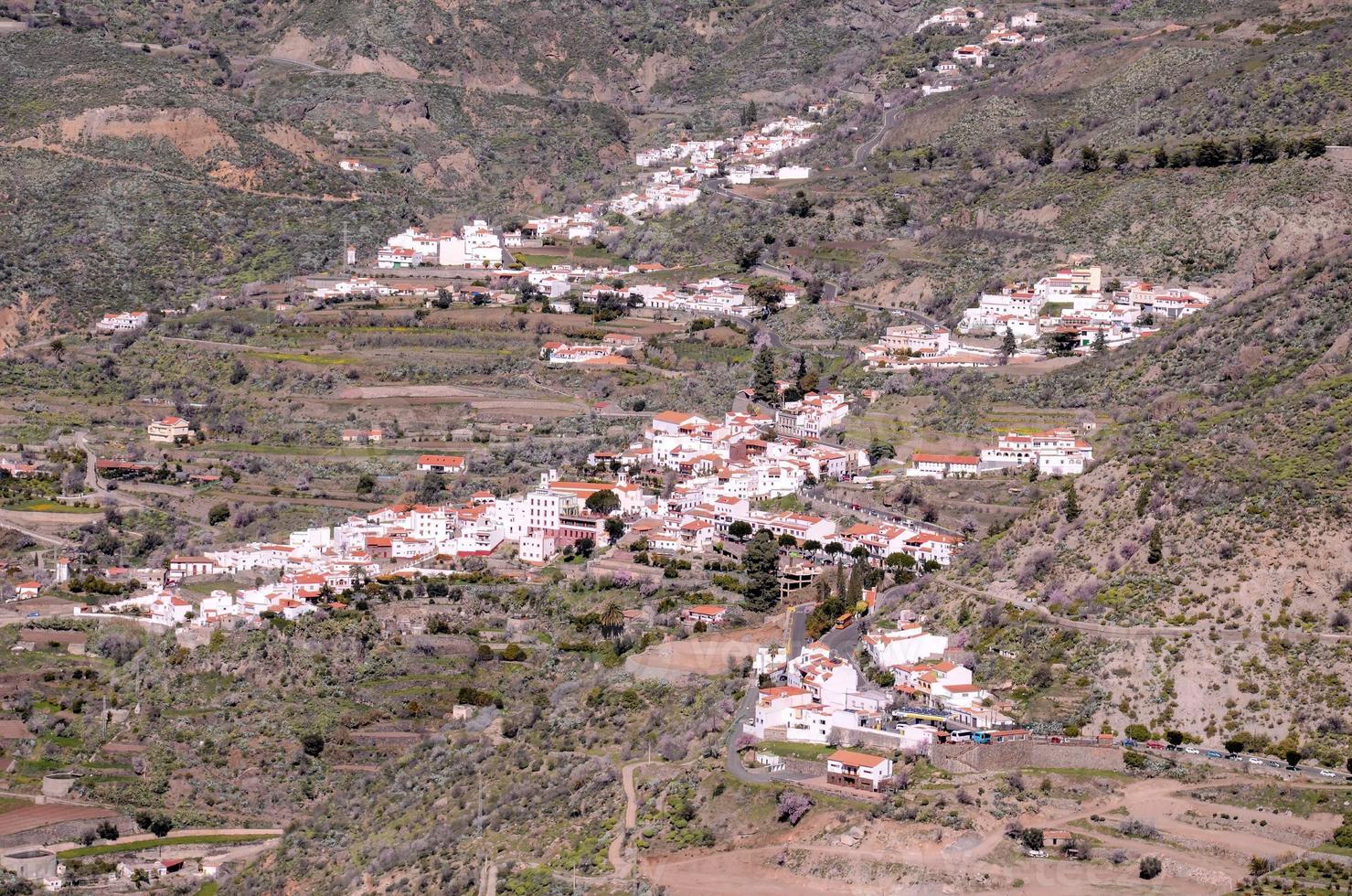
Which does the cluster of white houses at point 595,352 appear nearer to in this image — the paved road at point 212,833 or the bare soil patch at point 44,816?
the paved road at point 212,833

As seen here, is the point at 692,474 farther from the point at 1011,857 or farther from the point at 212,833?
the point at 1011,857

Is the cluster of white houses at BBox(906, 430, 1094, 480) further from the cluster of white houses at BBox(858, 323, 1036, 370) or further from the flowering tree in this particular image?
the flowering tree

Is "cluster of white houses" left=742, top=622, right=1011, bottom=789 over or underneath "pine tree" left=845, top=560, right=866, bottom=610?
underneath

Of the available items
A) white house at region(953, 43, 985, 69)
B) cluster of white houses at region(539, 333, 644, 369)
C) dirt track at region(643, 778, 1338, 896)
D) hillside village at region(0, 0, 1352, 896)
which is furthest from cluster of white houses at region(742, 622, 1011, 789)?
white house at region(953, 43, 985, 69)

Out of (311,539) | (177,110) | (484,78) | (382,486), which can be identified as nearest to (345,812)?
(311,539)

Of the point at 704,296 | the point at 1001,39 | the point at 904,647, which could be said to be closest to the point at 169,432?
the point at 704,296
